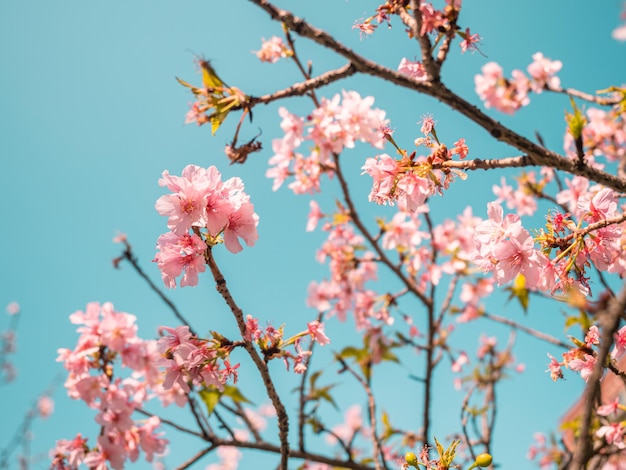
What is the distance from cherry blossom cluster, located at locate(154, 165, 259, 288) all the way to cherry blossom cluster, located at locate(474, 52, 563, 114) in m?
3.59

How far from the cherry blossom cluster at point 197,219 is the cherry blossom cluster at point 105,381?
1.49m

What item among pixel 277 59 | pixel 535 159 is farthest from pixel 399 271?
pixel 535 159

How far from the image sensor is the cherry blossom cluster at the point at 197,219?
1612 millimetres

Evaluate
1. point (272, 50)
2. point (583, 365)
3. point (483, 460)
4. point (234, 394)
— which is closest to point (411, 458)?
point (483, 460)

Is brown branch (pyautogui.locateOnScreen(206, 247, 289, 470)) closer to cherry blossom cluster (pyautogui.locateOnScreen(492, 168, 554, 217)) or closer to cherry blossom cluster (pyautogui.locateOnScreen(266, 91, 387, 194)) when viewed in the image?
cherry blossom cluster (pyautogui.locateOnScreen(266, 91, 387, 194))

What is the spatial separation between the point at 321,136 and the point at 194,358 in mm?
2332

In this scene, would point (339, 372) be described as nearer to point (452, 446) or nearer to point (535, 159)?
point (452, 446)

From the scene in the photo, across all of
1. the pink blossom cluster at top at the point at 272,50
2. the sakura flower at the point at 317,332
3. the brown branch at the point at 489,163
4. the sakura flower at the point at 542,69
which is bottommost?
the sakura flower at the point at 317,332

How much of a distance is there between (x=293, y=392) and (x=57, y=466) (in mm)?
1788

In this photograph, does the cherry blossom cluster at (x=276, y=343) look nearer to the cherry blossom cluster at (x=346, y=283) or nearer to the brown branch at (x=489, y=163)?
the brown branch at (x=489, y=163)

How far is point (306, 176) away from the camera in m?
4.21

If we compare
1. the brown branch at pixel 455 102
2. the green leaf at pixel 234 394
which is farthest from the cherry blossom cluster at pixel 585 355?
the green leaf at pixel 234 394

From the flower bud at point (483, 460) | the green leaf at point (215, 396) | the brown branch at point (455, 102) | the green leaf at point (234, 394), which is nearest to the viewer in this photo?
the brown branch at point (455, 102)

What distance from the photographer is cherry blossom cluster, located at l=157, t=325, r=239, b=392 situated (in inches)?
67.1
